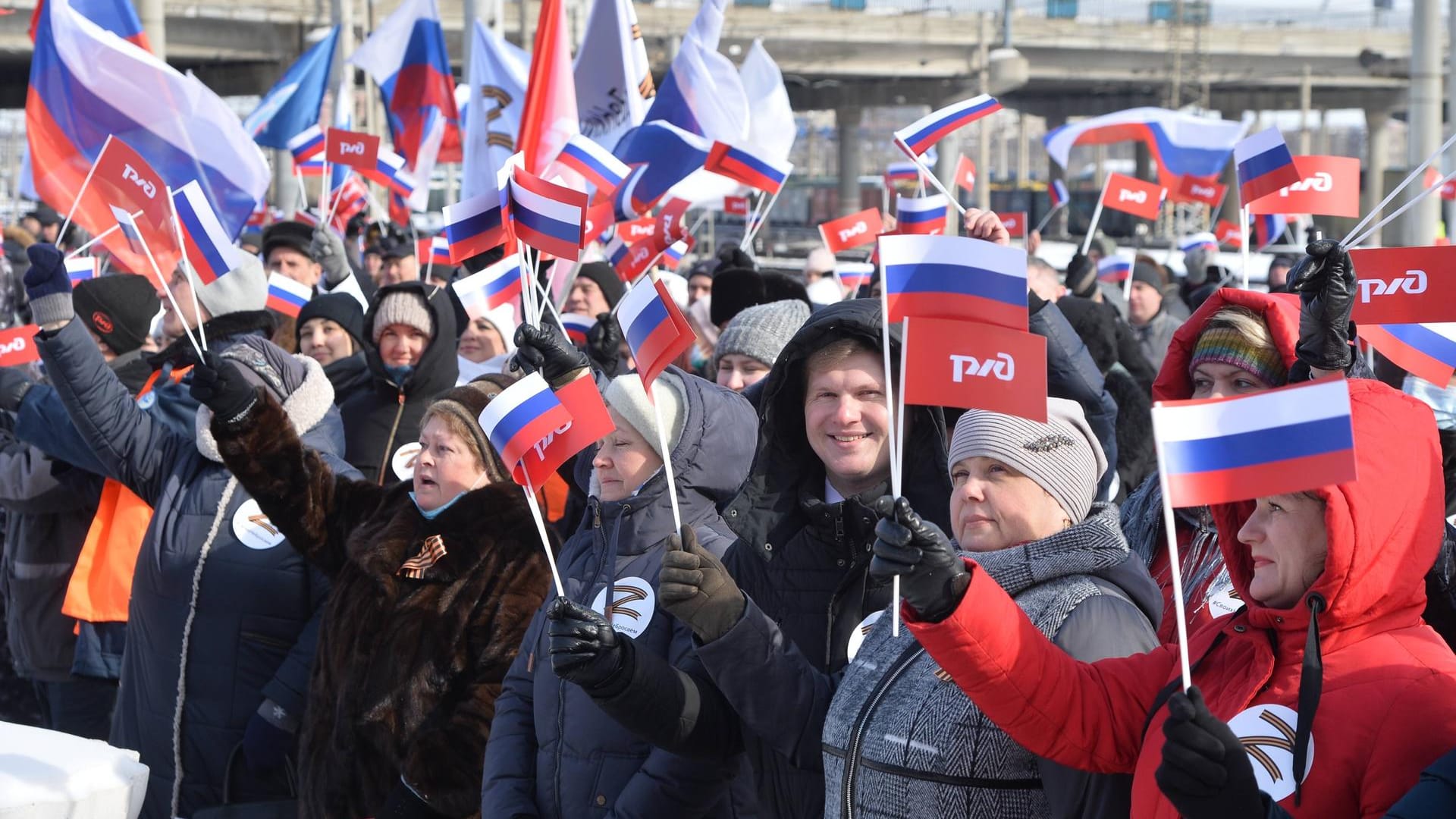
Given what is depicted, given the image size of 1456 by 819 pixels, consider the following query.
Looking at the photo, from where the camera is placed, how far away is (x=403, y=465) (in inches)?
211

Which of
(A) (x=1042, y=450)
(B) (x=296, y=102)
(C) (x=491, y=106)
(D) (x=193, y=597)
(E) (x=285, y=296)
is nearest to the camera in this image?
(A) (x=1042, y=450)

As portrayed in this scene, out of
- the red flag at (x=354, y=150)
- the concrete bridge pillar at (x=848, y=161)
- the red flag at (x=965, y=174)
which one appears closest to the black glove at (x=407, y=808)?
the red flag at (x=354, y=150)

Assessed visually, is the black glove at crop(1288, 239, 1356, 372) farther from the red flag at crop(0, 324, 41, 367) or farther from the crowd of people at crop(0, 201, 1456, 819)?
the red flag at crop(0, 324, 41, 367)

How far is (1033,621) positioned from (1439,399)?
6.10 feet

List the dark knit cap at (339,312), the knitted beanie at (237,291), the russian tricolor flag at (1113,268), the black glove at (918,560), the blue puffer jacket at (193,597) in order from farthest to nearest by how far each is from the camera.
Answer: the russian tricolor flag at (1113,268) < the dark knit cap at (339,312) < the knitted beanie at (237,291) < the blue puffer jacket at (193,597) < the black glove at (918,560)

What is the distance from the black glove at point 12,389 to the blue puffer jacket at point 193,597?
59cm

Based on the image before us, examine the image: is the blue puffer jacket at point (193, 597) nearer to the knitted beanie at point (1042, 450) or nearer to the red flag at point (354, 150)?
the knitted beanie at point (1042, 450)

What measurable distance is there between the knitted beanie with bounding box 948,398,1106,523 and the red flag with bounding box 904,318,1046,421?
7.6 inches

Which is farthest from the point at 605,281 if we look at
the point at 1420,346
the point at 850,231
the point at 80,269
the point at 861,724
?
the point at 861,724

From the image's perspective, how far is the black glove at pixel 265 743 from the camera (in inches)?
175

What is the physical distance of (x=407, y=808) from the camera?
382cm

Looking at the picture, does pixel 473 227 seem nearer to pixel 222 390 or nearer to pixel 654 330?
pixel 222 390

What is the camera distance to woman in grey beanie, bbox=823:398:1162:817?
2516 mm

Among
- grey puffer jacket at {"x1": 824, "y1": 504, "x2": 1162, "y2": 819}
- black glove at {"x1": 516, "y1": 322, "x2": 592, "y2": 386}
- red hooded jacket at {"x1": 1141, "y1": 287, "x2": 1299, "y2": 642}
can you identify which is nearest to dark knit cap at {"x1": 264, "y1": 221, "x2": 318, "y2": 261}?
black glove at {"x1": 516, "y1": 322, "x2": 592, "y2": 386}
